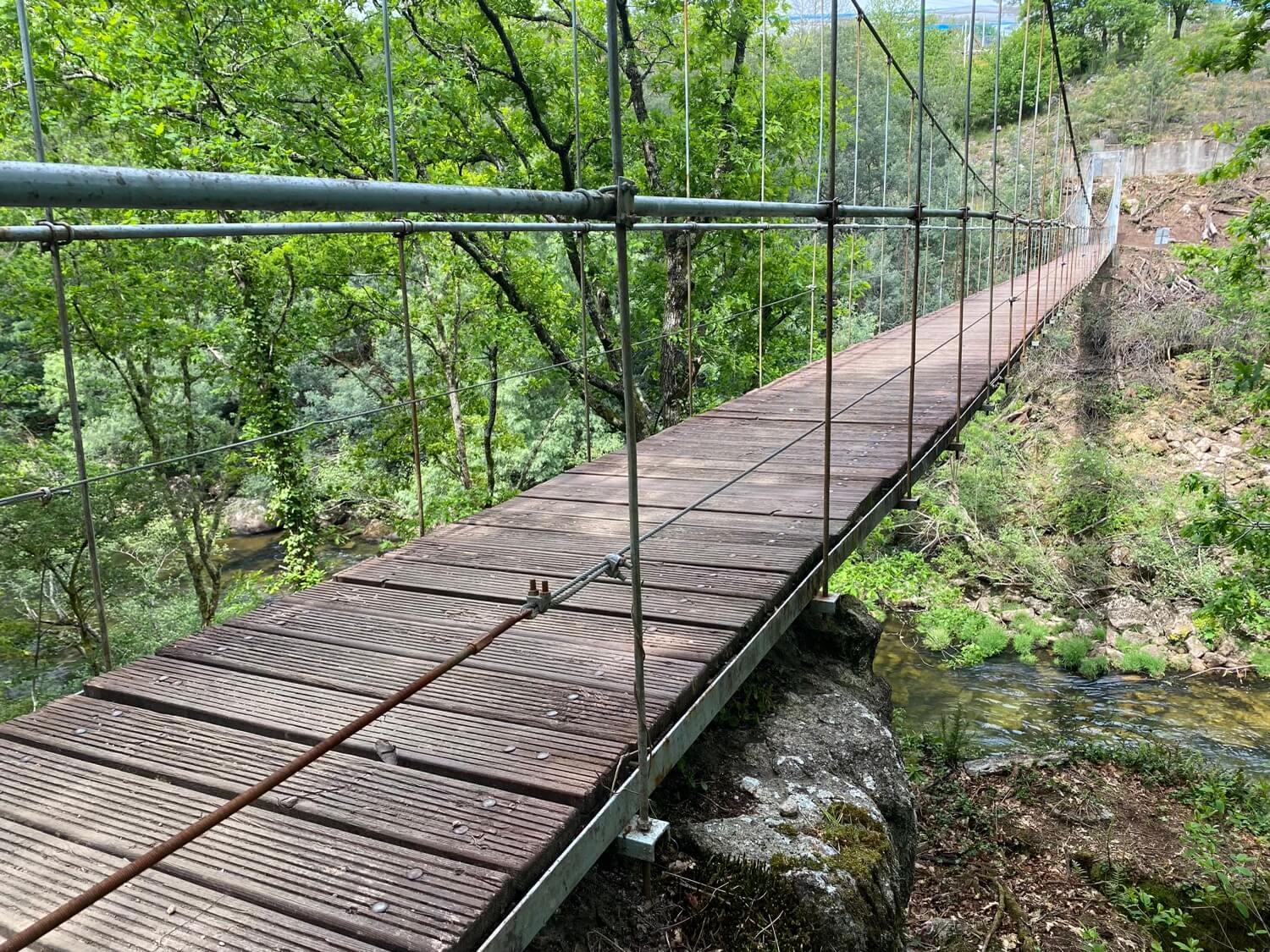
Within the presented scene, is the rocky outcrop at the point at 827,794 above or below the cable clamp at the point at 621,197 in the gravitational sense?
below

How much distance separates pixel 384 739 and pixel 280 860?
0.32 m

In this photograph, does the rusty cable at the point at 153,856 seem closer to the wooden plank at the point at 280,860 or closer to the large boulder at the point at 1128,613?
the wooden plank at the point at 280,860

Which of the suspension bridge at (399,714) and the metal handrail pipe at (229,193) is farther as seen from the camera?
the suspension bridge at (399,714)

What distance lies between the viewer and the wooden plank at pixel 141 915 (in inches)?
41.6

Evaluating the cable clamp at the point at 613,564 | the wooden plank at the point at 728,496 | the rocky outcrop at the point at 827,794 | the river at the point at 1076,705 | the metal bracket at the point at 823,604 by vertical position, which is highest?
the cable clamp at the point at 613,564

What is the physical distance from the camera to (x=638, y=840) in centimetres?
140

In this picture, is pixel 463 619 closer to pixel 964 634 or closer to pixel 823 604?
pixel 823 604

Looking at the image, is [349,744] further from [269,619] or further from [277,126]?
[277,126]

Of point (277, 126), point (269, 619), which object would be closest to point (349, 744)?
point (269, 619)

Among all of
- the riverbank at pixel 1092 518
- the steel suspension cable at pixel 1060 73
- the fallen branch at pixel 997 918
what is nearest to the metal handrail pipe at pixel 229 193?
the fallen branch at pixel 997 918

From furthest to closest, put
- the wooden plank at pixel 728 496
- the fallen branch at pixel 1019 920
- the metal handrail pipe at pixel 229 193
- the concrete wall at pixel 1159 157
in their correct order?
the concrete wall at pixel 1159 157 → the fallen branch at pixel 1019 920 → the wooden plank at pixel 728 496 → the metal handrail pipe at pixel 229 193

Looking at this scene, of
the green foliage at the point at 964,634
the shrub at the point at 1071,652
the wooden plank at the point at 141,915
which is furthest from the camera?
the green foliage at the point at 964,634

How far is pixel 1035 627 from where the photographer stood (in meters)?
7.86

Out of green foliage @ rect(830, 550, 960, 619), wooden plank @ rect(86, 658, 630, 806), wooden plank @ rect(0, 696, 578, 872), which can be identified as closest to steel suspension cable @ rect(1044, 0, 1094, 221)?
green foliage @ rect(830, 550, 960, 619)
